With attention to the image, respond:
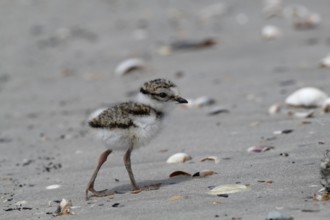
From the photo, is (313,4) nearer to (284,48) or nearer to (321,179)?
(284,48)

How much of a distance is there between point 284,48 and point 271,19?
5.25 feet

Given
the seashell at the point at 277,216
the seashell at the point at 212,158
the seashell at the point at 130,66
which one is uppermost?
the seashell at the point at 130,66

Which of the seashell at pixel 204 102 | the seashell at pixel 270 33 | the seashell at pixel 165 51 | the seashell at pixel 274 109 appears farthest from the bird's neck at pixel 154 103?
the seashell at pixel 270 33

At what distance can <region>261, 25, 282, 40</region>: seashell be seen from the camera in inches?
385

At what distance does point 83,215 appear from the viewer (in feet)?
13.7

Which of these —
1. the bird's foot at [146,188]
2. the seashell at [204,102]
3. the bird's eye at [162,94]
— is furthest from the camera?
the seashell at [204,102]

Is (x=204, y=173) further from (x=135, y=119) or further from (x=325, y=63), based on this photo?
(x=325, y=63)

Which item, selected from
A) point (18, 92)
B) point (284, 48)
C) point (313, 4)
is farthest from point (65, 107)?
point (313, 4)

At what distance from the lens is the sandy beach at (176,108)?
170 inches

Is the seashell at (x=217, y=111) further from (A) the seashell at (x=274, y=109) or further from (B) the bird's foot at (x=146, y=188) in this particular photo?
(B) the bird's foot at (x=146, y=188)

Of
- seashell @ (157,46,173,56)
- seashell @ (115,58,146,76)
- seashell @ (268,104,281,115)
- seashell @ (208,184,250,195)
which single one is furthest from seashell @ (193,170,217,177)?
seashell @ (157,46,173,56)

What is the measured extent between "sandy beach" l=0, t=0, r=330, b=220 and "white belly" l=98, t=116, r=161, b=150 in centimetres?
23

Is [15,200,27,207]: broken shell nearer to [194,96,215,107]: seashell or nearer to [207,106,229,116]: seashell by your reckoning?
[207,106,229,116]: seashell

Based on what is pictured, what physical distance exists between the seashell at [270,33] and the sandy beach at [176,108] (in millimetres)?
76
